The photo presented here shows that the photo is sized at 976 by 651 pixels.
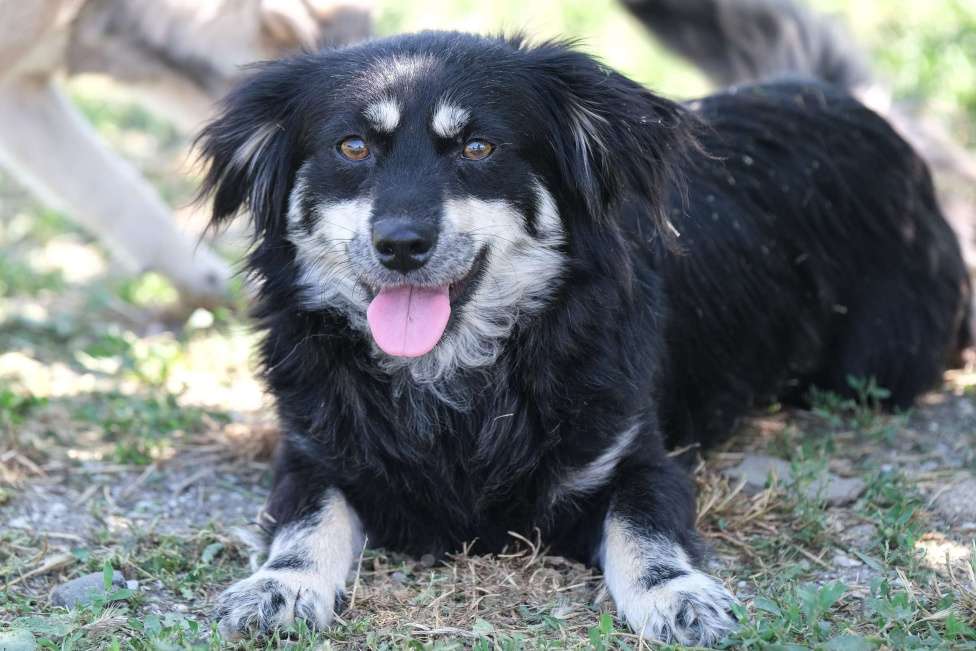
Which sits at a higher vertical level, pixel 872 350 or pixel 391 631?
pixel 872 350

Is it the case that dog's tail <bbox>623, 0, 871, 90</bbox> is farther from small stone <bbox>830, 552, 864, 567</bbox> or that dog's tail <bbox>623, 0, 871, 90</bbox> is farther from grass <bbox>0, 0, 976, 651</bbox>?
small stone <bbox>830, 552, 864, 567</bbox>

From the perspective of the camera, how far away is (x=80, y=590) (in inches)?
120

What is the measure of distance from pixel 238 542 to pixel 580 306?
3.83 feet

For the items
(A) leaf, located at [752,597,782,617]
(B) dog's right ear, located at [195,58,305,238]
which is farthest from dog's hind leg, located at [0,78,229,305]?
(A) leaf, located at [752,597,782,617]

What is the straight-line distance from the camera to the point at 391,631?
2.82m

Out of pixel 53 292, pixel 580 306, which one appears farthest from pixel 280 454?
pixel 53 292

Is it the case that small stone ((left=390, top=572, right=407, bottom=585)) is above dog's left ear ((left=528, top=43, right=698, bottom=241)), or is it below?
below

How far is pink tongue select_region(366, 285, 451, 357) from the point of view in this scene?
3051mm

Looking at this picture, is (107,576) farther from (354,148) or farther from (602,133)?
(602,133)

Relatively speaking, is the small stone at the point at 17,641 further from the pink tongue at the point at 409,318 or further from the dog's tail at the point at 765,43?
the dog's tail at the point at 765,43

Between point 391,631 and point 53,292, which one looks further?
point 53,292

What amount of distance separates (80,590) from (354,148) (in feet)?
4.38

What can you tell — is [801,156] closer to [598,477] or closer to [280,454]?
[598,477]

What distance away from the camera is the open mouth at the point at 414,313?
305 centimetres
